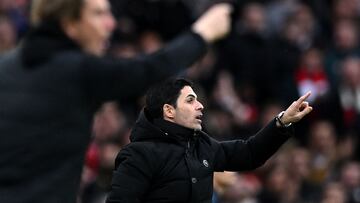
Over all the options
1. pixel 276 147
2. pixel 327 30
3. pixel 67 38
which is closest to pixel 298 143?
pixel 327 30

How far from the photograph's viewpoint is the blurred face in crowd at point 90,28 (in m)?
3.87

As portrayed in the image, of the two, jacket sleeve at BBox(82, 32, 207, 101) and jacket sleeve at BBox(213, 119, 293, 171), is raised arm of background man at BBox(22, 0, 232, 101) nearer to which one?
jacket sleeve at BBox(82, 32, 207, 101)

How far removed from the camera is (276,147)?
541 centimetres

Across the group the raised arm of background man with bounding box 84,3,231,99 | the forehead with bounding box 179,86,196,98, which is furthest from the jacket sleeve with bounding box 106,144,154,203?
the raised arm of background man with bounding box 84,3,231,99

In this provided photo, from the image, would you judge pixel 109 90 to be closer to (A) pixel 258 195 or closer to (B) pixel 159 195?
(B) pixel 159 195

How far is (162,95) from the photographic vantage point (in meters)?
5.41

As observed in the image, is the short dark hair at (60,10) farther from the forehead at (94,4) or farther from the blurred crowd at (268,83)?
the blurred crowd at (268,83)

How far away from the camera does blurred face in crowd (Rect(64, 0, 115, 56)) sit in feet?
12.7

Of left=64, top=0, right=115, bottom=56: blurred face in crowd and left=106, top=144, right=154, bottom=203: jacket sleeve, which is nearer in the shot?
left=64, top=0, right=115, bottom=56: blurred face in crowd

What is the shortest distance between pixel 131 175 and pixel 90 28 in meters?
1.45

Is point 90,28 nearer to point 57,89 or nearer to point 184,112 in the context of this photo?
point 57,89

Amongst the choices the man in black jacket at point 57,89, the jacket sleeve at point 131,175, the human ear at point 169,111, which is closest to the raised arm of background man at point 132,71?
the man in black jacket at point 57,89

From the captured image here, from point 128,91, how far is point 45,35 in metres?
0.36

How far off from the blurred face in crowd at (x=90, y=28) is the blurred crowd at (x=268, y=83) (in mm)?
6071
